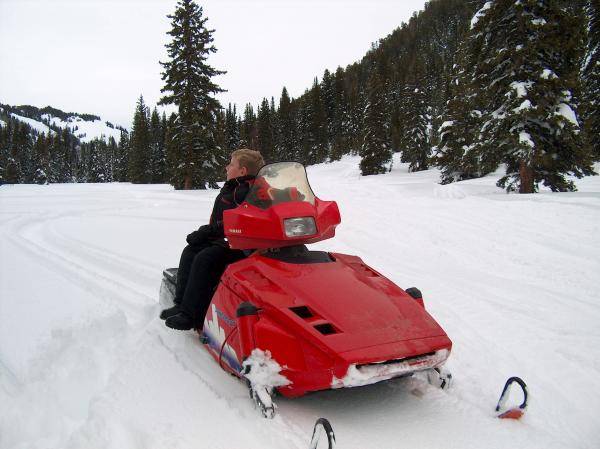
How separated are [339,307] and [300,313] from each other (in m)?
0.25

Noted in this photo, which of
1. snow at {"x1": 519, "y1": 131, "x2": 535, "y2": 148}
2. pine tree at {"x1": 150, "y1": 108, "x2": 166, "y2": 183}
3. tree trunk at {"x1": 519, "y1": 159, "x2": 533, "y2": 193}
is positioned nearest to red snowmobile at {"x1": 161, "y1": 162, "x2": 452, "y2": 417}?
snow at {"x1": 519, "y1": 131, "x2": 535, "y2": 148}

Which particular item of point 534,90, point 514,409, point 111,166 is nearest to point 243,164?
point 514,409

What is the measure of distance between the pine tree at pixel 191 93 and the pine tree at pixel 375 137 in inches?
637

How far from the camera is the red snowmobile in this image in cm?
246

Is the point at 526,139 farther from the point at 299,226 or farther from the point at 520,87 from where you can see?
the point at 299,226

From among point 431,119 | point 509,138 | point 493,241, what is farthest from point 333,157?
point 493,241

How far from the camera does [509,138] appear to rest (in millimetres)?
12727

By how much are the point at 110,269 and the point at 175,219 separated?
5.40 m

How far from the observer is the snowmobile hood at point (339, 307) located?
2477mm

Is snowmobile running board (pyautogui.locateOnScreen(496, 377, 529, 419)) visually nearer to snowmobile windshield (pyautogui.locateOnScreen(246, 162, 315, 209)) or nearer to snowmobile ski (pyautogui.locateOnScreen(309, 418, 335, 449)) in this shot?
snowmobile ski (pyautogui.locateOnScreen(309, 418, 335, 449))

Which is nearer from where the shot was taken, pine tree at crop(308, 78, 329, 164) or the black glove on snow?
the black glove on snow

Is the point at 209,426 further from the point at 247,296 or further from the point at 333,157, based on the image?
the point at 333,157

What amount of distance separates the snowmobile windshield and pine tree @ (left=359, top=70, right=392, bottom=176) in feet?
114

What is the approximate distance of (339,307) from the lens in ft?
8.88
